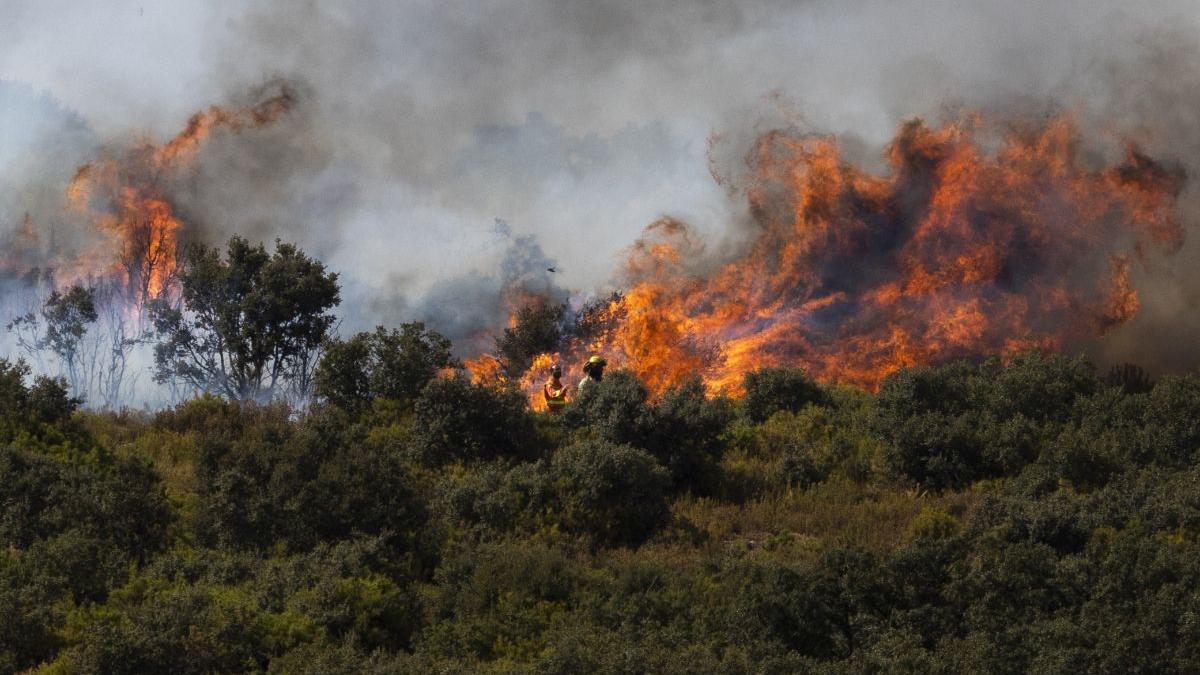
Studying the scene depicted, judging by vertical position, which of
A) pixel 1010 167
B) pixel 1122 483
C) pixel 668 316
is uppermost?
pixel 1010 167

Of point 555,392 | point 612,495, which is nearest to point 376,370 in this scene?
point 555,392

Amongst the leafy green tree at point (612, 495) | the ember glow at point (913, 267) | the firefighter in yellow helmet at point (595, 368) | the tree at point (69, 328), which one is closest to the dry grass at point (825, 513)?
the leafy green tree at point (612, 495)

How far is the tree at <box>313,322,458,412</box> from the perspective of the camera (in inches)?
1692

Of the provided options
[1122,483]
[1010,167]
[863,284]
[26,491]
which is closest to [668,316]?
[863,284]

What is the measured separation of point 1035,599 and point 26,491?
19.6 meters

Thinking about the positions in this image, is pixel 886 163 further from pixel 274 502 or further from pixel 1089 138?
pixel 274 502

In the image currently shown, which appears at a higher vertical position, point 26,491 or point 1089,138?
point 1089,138

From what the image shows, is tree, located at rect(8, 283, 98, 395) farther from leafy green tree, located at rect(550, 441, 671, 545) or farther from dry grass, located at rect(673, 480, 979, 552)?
dry grass, located at rect(673, 480, 979, 552)

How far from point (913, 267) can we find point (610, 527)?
17355 millimetres

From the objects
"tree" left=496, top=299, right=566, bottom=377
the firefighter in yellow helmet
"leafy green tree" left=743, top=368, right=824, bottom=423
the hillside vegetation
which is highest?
"tree" left=496, top=299, right=566, bottom=377

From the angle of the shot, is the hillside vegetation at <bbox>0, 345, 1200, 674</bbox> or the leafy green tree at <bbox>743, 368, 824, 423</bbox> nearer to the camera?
the hillside vegetation at <bbox>0, 345, 1200, 674</bbox>

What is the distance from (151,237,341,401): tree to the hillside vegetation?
16.7ft

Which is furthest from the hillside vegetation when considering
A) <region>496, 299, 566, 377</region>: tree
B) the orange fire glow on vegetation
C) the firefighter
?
the orange fire glow on vegetation

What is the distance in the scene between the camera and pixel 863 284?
160ft
